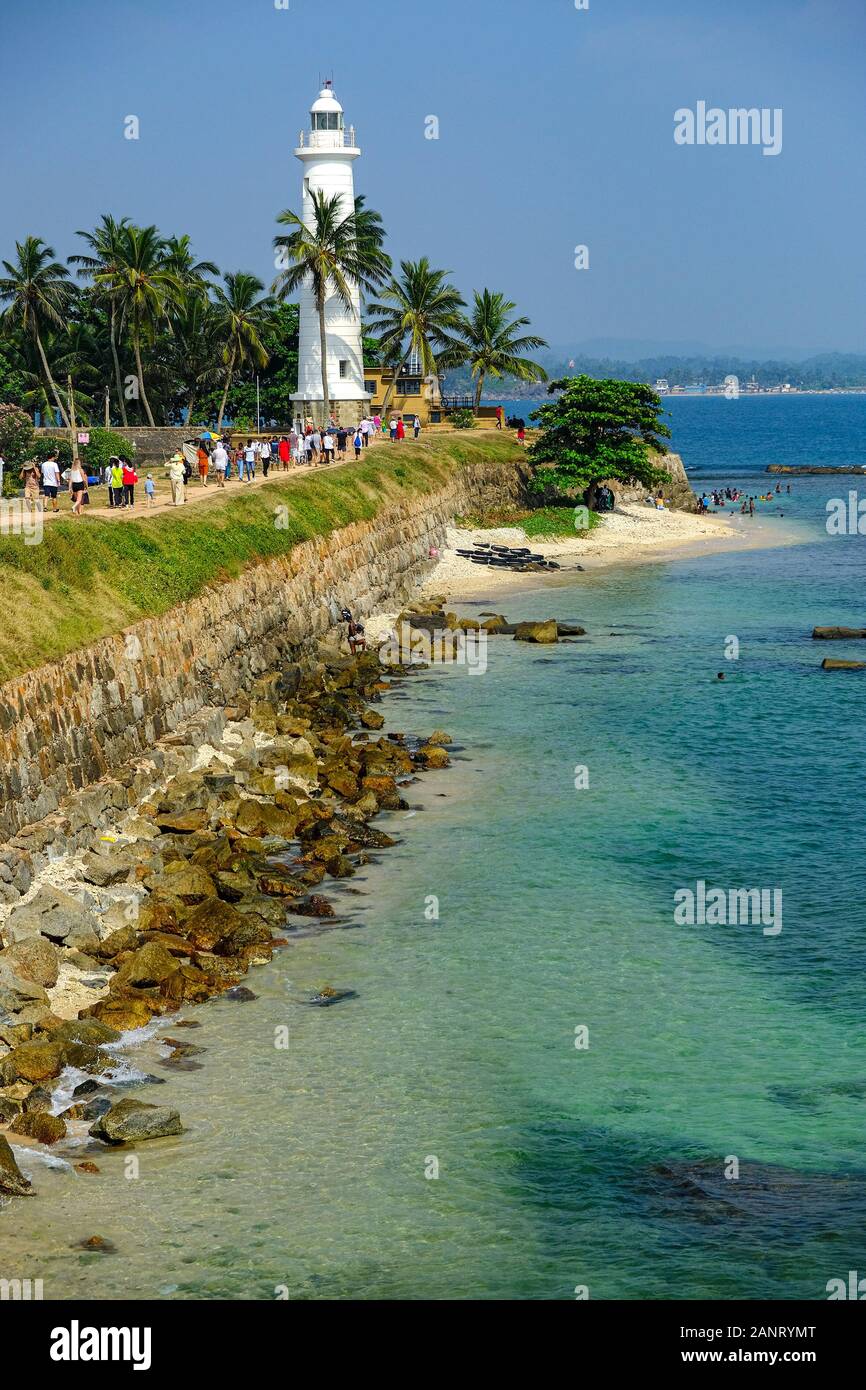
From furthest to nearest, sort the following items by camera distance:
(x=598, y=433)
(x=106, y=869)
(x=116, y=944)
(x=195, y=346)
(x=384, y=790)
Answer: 1. (x=195, y=346)
2. (x=598, y=433)
3. (x=384, y=790)
4. (x=106, y=869)
5. (x=116, y=944)

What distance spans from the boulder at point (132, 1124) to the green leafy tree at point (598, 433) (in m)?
67.7

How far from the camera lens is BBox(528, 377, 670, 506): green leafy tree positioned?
84.2 metres

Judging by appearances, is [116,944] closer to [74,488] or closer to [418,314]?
[74,488]

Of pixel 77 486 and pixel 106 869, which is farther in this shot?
pixel 77 486

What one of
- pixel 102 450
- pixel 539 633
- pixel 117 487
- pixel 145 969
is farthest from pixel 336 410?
pixel 145 969

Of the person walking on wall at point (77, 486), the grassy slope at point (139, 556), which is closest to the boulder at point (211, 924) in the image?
the grassy slope at point (139, 556)

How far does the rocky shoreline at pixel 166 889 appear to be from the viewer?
833 inches

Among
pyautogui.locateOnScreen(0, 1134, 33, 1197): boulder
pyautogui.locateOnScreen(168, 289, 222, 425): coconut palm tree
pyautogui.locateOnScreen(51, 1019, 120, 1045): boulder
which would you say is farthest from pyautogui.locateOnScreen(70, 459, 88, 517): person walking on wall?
pyautogui.locateOnScreen(168, 289, 222, 425): coconut palm tree

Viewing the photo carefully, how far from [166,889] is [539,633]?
29.1 m

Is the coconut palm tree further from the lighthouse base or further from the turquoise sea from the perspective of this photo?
the turquoise sea

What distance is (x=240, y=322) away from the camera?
280 ft

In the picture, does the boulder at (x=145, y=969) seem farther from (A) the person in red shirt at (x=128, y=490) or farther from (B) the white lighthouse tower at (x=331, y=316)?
(B) the white lighthouse tower at (x=331, y=316)
